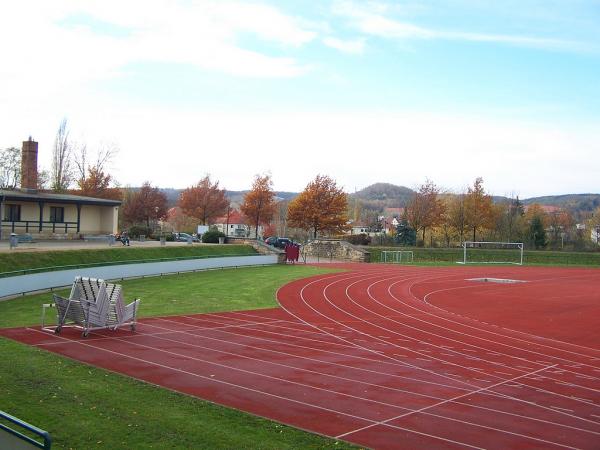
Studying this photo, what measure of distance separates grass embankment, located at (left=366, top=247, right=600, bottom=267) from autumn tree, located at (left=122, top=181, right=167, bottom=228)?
27.9 meters

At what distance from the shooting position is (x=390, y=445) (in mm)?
9242

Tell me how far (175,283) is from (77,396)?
810 inches

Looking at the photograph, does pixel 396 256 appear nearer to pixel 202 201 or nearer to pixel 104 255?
pixel 202 201

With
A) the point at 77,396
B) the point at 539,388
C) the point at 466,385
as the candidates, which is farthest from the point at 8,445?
the point at 539,388

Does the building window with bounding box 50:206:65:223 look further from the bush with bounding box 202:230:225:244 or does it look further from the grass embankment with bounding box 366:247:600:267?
the grass embankment with bounding box 366:247:600:267

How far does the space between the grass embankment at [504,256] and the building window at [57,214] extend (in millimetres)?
28944

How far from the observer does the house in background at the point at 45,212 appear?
42.2 m

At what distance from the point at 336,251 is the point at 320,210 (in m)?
10.9

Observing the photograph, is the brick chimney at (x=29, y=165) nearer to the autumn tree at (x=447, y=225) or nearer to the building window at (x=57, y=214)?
the building window at (x=57, y=214)

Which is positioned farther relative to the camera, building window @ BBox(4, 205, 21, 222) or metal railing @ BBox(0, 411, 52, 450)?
building window @ BBox(4, 205, 21, 222)

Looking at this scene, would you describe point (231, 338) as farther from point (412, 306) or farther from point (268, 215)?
point (268, 215)

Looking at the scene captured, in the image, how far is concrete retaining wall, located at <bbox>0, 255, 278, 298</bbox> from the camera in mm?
23922

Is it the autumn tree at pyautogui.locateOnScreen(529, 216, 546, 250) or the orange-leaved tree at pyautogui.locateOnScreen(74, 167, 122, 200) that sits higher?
the orange-leaved tree at pyautogui.locateOnScreen(74, 167, 122, 200)

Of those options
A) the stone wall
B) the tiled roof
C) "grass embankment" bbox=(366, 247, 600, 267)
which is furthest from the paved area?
"grass embankment" bbox=(366, 247, 600, 267)
